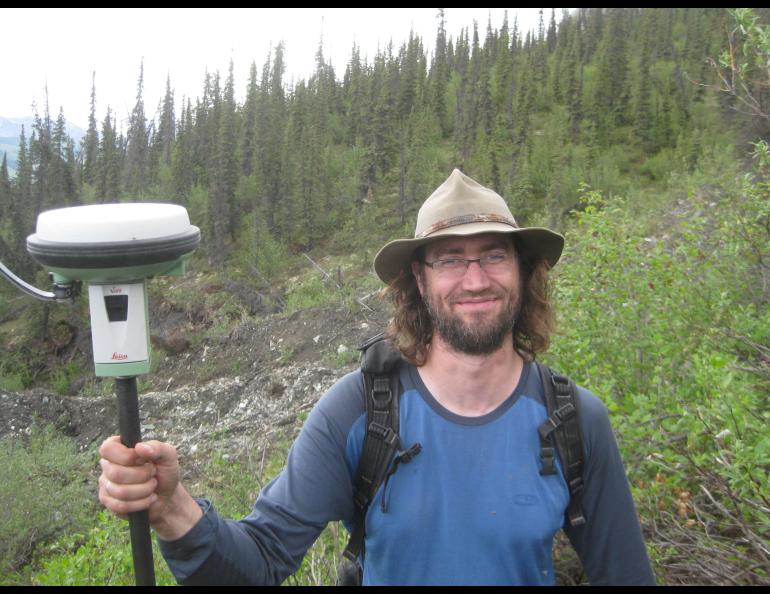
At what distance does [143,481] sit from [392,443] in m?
0.75

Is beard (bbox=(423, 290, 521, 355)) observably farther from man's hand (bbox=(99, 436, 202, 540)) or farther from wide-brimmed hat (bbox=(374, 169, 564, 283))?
man's hand (bbox=(99, 436, 202, 540))

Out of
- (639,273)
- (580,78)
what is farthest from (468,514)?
(580,78)

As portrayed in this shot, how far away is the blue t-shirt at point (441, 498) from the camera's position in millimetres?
1967

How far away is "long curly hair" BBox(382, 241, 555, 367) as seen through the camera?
2414 mm

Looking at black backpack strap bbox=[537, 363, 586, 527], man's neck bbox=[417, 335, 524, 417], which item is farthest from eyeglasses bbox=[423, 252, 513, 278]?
black backpack strap bbox=[537, 363, 586, 527]

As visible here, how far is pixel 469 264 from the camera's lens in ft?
7.41

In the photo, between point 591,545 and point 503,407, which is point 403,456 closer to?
point 503,407

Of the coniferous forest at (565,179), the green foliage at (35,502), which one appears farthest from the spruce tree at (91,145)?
the green foliage at (35,502)

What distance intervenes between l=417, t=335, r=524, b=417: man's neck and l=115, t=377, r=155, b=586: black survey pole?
A: 3.15 feet

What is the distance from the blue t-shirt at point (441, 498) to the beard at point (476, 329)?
0.22 m

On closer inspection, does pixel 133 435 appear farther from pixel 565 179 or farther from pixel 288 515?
pixel 565 179

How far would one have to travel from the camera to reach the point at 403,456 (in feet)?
6.56

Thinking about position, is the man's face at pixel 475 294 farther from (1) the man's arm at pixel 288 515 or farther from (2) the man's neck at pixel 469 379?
(1) the man's arm at pixel 288 515

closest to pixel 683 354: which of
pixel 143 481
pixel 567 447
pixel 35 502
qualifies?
pixel 567 447
